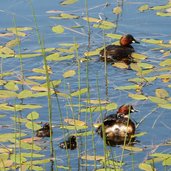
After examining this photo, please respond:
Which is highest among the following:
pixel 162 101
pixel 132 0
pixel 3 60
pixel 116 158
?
pixel 132 0

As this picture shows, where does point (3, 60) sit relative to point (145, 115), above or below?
above

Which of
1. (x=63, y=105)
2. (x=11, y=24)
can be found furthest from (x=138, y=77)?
(x=11, y=24)

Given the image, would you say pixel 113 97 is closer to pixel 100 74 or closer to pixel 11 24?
pixel 100 74

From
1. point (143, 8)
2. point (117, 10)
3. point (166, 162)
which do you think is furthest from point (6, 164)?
point (143, 8)

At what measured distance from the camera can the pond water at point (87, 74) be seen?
754cm

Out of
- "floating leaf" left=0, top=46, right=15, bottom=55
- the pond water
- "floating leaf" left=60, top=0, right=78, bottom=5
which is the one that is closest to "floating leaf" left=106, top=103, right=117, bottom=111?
the pond water

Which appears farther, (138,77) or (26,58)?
(26,58)

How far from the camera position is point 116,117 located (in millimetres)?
8133

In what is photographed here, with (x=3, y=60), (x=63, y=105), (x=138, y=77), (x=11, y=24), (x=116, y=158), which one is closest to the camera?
(x=116, y=158)

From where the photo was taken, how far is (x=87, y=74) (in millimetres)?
6793

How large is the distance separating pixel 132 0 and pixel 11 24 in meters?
1.77

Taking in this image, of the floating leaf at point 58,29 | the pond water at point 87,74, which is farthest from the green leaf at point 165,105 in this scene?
the floating leaf at point 58,29

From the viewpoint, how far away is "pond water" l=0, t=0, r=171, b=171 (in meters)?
7.54

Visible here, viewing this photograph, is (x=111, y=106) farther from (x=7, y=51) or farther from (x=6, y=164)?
(x=7, y=51)
